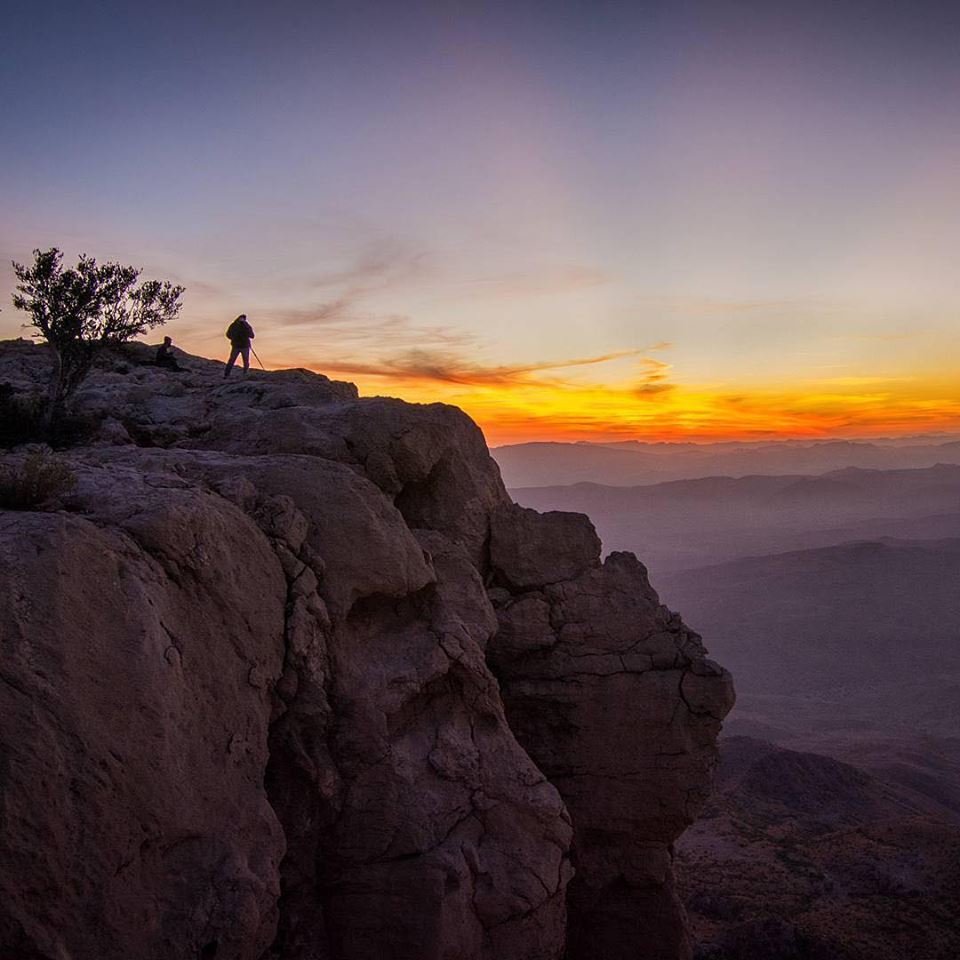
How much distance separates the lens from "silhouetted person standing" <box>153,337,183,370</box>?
18656 millimetres

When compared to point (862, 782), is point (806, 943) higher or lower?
higher

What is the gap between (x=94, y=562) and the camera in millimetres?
6875

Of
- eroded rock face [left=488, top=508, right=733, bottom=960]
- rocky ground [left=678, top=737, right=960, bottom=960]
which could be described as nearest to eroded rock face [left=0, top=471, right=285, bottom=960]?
eroded rock face [left=488, top=508, right=733, bottom=960]

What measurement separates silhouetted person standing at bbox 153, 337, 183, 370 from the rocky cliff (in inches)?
102

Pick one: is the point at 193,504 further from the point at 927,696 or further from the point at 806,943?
the point at 927,696

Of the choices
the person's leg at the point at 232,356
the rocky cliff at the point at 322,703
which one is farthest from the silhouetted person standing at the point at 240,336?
the rocky cliff at the point at 322,703

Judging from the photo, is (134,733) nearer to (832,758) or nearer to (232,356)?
(232,356)

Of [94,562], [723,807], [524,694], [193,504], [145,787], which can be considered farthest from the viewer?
[723,807]

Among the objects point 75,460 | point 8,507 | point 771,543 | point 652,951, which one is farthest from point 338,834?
point 771,543

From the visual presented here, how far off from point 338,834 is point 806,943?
15485mm

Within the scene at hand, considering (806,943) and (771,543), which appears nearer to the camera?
(806,943)

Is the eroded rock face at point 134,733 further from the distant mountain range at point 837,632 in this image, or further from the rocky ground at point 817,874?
the distant mountain range at point 837,632

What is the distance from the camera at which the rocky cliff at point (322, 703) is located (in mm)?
6168

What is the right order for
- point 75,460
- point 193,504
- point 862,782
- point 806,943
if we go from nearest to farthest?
point 193,504
point 75,460
point 806,943
point 862,782
